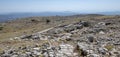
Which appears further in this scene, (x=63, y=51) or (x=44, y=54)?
(x=63, y=51)

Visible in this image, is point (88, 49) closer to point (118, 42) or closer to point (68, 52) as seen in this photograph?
point (68, 52)

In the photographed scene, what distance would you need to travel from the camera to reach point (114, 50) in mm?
17297

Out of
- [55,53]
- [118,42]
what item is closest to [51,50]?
[55,53]

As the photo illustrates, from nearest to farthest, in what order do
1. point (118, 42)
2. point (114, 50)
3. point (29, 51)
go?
point (29, 51)
point (114, 50)
point (118, 42)

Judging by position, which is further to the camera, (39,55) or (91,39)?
(91,39)

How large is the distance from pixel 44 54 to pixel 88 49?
462cm

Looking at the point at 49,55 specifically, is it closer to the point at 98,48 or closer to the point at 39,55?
the point at 39,55

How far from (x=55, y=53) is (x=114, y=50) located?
613cm

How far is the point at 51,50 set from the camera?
53.9 ft

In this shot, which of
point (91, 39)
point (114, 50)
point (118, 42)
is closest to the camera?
point (114, 50)

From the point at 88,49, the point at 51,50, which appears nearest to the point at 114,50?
the point at 88,49

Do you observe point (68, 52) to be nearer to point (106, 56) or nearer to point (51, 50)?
point (51, 50)

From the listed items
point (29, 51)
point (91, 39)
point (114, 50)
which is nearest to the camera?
point (29, 51)

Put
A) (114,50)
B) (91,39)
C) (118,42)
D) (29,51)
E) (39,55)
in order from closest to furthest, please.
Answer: (39,55) → (29,51) → (114,50) → (118,42) → (91,39)
